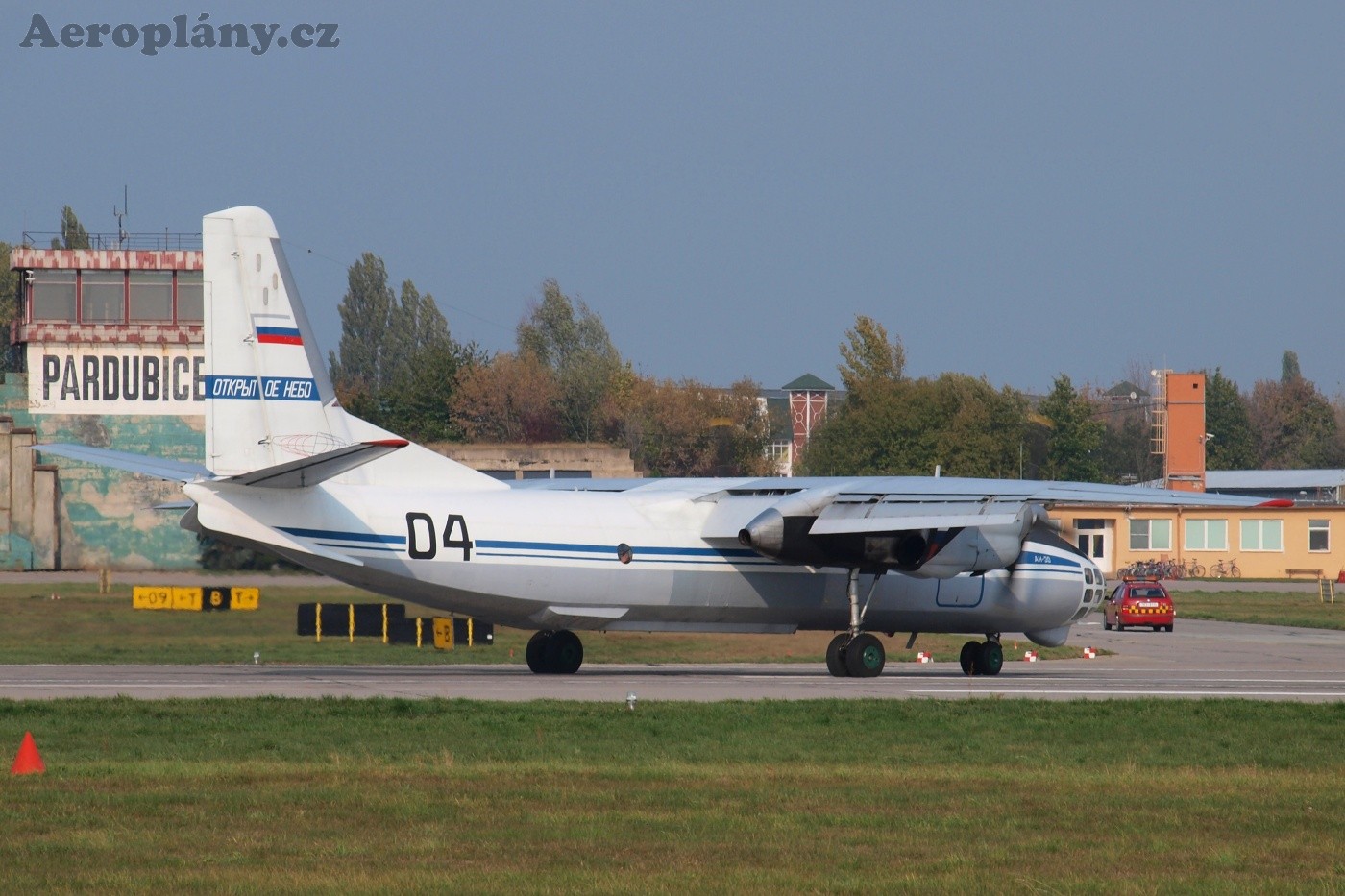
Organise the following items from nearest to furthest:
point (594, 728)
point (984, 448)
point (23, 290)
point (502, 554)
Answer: point (594, 728) < point (502, 554) < point (23, 290) < point (984, 448)

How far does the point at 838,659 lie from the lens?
96.7 feet

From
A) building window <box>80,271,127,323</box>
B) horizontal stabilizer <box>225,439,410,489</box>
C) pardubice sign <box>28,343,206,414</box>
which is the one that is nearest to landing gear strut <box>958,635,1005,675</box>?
horizontal stabilizer <box>225,439,410,489</box>

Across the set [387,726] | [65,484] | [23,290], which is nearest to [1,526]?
[65,484]

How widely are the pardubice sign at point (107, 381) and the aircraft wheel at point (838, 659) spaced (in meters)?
48.4

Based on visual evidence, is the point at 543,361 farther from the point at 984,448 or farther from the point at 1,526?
the point at 1,526

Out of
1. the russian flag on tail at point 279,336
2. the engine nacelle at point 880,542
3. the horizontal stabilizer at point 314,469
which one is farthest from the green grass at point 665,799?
the russian flag on tail at point 279,336

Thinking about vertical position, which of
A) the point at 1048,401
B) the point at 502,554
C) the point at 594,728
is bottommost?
the point at 594,728

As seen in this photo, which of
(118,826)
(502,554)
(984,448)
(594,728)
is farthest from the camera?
(984,448)

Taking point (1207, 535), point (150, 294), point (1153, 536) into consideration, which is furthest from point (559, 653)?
point (1207, 535)

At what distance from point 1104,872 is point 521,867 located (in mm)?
3991

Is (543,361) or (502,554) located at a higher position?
(543,361)

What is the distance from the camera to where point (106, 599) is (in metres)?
49.6

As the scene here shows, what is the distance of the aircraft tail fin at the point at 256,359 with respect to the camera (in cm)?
2586

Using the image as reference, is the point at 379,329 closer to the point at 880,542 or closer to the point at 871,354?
the point at 871,354
